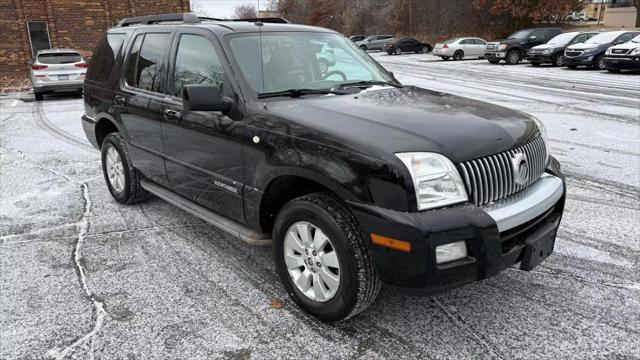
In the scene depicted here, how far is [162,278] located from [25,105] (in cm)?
1324

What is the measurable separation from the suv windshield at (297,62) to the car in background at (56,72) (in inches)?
505

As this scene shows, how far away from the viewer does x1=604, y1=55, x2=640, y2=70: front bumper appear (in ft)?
58.2

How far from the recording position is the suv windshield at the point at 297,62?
3625mm

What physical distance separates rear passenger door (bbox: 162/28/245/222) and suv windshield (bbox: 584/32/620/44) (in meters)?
21.0

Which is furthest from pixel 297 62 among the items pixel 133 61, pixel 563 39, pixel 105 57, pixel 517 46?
pixel 517 46

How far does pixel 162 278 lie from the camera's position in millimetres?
3732

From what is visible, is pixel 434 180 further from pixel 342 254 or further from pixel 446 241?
pixel 342 254

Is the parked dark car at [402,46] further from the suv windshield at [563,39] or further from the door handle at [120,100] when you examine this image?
the door handle at [120,100]

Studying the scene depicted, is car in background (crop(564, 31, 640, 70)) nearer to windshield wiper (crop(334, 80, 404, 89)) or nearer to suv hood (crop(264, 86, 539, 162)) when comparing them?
windshield wiper (crop(334, 80, 404, 89))

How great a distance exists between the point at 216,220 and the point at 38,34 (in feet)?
77.6

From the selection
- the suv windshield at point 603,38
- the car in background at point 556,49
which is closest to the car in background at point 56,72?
the car in background at point 556,49

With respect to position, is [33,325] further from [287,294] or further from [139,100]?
[139,100]

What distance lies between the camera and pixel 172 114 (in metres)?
4.09

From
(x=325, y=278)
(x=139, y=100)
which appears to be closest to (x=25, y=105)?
(x=139, y=100)
